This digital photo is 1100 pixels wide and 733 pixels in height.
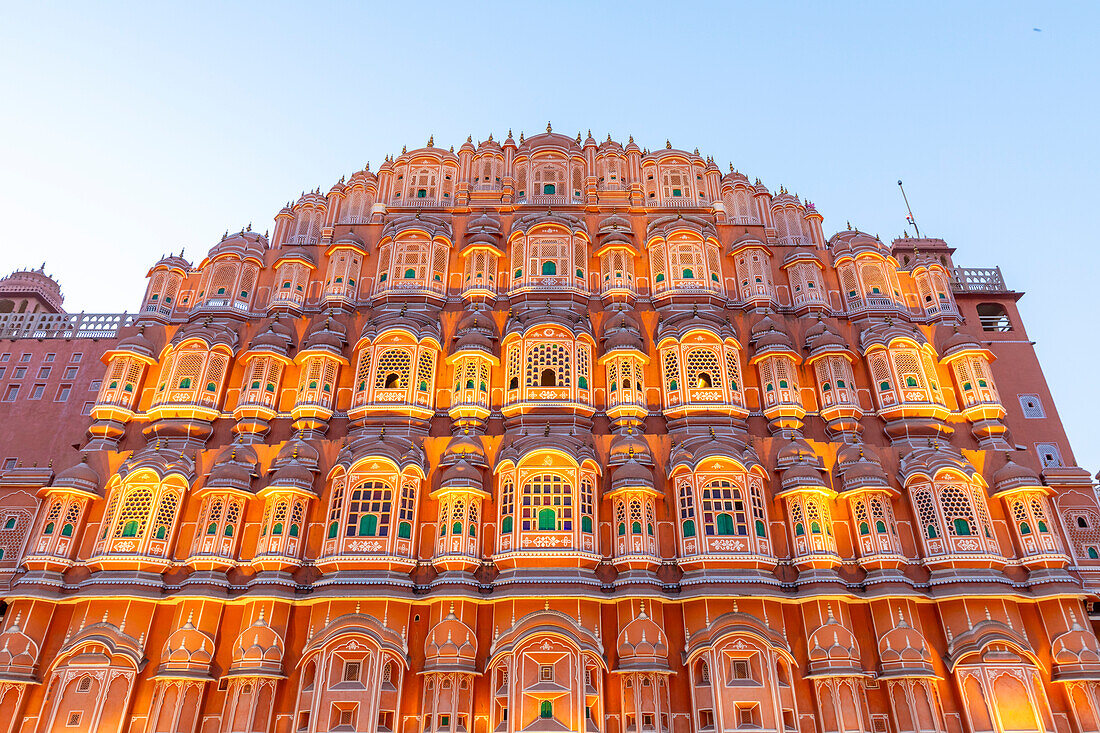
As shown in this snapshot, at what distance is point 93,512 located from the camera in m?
24.2

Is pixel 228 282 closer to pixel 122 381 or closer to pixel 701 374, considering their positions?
pixel 122 381

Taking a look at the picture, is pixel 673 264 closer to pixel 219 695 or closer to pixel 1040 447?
pixel 1040 447

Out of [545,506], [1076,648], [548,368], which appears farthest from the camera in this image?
[548,368]

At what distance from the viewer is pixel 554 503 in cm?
2322

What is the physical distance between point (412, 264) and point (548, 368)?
8.37 metres

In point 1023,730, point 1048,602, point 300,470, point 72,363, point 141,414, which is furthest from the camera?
point 72,363

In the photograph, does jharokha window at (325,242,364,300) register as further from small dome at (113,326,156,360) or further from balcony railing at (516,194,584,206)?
balcony railing at (516,194,584,206)

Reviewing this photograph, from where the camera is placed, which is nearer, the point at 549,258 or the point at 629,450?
the point at 629,450

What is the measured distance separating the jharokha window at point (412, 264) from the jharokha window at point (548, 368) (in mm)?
5224

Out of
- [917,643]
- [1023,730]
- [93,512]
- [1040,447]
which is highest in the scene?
[1040,447]

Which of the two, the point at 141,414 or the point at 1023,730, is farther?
the point at 141,414

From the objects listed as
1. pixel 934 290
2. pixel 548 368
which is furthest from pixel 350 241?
pixel 934 290

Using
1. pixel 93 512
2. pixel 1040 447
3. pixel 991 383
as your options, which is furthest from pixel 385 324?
pixel 1040 447

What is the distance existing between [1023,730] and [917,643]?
11.7 ft
